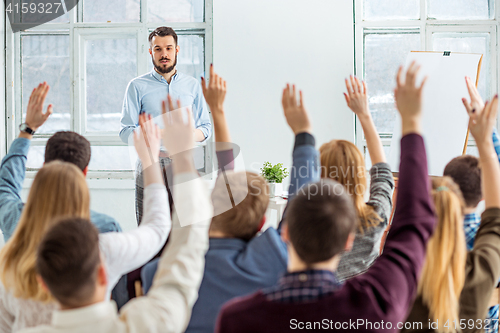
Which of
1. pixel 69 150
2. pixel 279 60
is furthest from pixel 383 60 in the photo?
pixel 69 150

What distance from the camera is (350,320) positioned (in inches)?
27.5

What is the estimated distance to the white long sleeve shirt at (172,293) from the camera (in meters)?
0.72

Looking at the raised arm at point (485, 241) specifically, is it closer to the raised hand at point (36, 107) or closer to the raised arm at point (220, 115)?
the raised arm at point (220, 115)

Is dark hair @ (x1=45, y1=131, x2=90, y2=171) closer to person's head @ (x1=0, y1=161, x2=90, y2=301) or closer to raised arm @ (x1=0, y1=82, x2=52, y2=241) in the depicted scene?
raised arm @ (x1=0, y1=82, x2=52, y2=241)

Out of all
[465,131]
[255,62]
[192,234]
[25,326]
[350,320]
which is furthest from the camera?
[255,62]

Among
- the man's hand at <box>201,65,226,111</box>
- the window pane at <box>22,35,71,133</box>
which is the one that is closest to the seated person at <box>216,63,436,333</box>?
the man's hand at <box>201,65,226,111</box>

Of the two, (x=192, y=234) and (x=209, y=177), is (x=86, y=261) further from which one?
(x=209, y=177)

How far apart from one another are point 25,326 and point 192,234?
507mm

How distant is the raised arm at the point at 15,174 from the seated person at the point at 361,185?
0.95m

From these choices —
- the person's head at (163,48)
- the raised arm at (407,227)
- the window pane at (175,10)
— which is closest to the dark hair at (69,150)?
the raised arm at (407,227)

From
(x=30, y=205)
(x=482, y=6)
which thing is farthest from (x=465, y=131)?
(x=30, y=205)

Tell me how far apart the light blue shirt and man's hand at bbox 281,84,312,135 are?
170cm

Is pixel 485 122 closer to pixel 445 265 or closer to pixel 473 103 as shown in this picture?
pixel 473 103

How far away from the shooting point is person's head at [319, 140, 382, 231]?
128 cm
